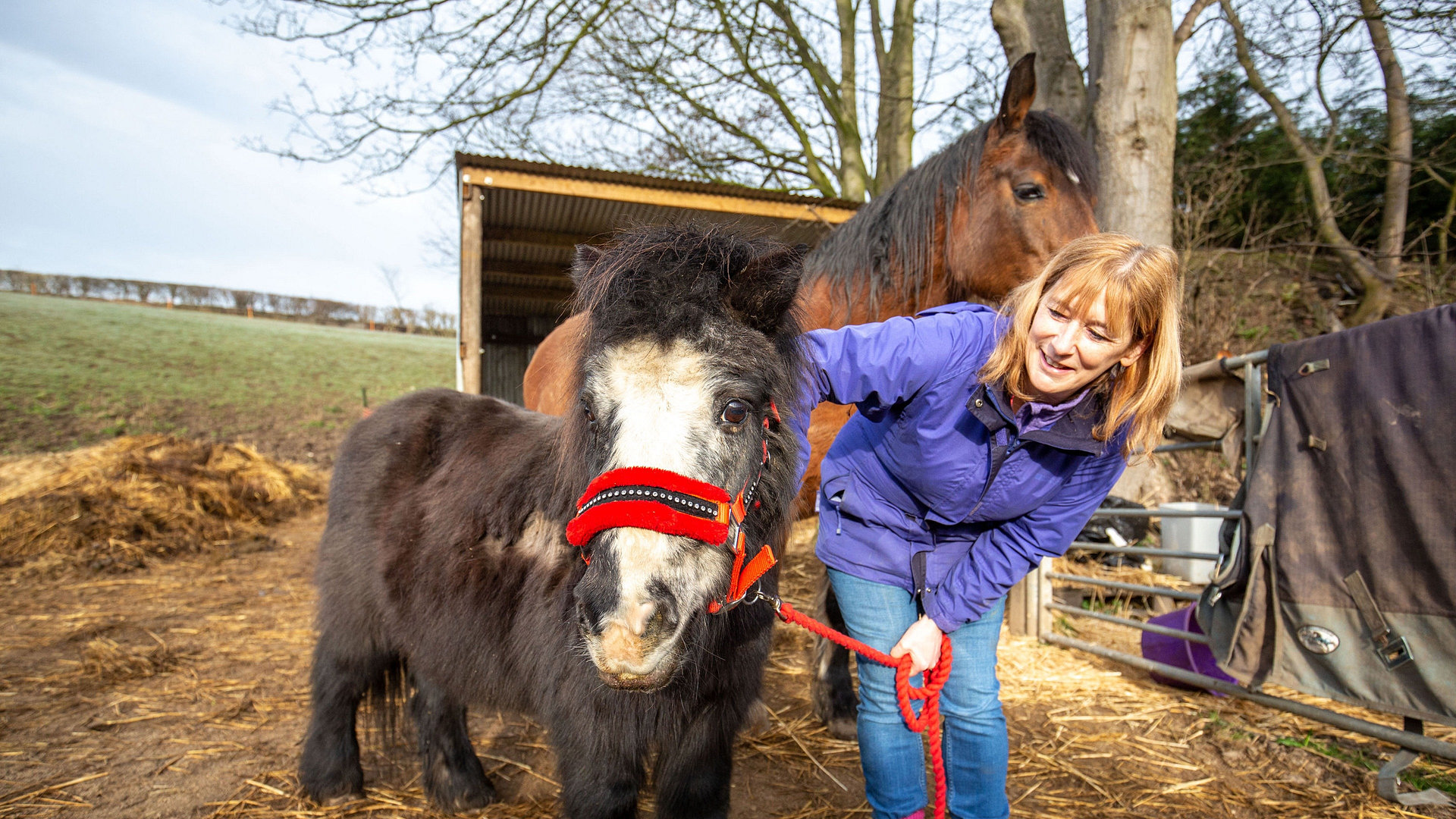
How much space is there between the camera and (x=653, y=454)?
1.43m

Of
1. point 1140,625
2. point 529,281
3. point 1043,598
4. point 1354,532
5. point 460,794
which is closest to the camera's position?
point 1354,532

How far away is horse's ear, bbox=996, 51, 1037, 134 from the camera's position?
319 cm

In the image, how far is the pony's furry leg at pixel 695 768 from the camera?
1.93 m

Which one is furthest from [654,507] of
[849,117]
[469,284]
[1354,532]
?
[849,117]

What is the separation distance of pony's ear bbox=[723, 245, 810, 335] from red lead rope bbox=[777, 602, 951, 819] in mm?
782

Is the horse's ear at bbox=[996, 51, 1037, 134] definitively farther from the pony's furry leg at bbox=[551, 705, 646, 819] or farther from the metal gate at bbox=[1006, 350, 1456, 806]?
the pony's furry leg at bbox=[551, 705, 646, 819]

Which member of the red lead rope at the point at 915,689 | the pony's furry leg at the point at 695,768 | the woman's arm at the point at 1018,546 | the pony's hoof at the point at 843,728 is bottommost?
the pony's hoof at the point at 843,728

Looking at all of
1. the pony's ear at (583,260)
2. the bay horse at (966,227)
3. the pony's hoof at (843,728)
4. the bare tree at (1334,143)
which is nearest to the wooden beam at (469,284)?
the bay horse at (966,227)

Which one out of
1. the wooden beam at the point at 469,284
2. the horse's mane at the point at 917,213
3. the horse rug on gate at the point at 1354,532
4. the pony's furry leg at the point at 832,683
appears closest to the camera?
the horse rug on gate at the point at 1354,532

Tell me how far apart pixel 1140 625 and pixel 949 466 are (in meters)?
2.75

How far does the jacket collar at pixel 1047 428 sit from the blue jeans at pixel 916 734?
1.73 ft

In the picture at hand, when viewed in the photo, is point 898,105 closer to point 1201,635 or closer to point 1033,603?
point 1033,603

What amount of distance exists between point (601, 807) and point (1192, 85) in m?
12.5

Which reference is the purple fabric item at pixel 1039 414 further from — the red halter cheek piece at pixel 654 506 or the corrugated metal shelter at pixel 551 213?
the corrugated metal shelter at pixel 551 213
